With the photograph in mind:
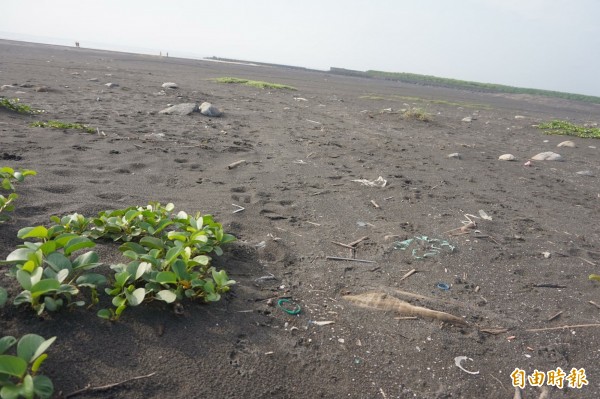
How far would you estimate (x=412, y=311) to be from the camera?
2662 millimetres

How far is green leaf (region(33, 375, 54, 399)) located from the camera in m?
1.46

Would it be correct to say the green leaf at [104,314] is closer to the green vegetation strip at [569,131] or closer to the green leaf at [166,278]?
the green leaf at [166,278]

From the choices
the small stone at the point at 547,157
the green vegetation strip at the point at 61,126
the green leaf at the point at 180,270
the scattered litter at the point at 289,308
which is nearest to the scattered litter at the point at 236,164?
the green vegetation strip at the point at 61,126

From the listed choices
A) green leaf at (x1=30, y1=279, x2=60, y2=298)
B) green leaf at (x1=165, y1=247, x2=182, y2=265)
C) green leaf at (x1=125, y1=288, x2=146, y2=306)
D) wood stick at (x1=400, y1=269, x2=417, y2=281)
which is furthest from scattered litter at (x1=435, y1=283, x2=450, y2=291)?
green leaf at (x1=30, y1=279, x2=60, y2=298)

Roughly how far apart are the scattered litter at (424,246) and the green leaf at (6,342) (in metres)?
2.79

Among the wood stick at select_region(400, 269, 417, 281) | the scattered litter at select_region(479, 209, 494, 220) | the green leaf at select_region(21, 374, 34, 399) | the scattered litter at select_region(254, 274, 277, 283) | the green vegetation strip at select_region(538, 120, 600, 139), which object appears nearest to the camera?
the green leaf at select_region(21, 374, 34, 399)

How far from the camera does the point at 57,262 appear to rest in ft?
6.59

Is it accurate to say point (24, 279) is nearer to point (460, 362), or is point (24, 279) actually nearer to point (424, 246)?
point (460, 362)

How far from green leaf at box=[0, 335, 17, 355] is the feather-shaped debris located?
1.86 metres

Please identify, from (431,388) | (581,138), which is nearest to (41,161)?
(431,388)

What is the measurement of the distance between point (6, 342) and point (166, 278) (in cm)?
71

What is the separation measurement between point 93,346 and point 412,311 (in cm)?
187

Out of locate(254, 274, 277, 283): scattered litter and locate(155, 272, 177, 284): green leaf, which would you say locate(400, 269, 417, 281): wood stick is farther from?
locate(155, 272, 177, 284): green leaf

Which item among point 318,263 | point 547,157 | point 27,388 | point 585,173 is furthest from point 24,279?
point 547,157
